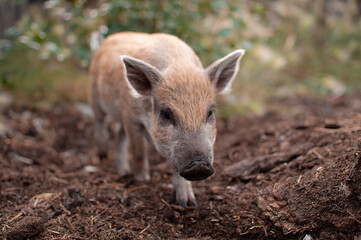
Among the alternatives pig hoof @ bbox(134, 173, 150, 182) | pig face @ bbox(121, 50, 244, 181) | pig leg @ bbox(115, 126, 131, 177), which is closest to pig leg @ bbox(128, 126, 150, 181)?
pig hoof @ bbox(134, 173, 150, 182)

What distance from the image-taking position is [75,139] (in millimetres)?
6641

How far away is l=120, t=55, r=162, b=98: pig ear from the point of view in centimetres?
375

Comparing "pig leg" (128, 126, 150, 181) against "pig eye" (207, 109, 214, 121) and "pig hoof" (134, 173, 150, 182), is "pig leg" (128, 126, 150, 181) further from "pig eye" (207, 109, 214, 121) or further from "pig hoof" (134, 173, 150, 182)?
"pig eye" (207, 109, 214, 121)

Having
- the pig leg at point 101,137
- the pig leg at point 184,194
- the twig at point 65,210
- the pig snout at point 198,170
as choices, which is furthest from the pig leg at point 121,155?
the pig snout at point 198,170

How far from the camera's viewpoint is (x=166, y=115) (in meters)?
3.68

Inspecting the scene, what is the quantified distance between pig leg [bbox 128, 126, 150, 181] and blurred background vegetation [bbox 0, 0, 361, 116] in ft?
7.09

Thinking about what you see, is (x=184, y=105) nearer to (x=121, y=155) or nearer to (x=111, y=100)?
(x=111, y=100)

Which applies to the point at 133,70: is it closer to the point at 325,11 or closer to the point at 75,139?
the point at 75,139

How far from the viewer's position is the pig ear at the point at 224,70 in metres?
3.85

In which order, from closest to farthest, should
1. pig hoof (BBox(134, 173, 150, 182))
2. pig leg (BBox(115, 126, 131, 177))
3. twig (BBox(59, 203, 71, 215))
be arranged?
1. twig (BBox(59, 203, 71, 215))
2. pig hoof (BBox(134, 173, 150, 182))
3. pig leg (BBox(115, 126, 131, 177))

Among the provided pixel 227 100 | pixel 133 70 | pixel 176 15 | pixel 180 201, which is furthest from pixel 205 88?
pixel 227 100

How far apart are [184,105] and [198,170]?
75 cm

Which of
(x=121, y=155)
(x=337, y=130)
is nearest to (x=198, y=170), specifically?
(x=337, y=130)

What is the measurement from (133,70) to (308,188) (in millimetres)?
2078
